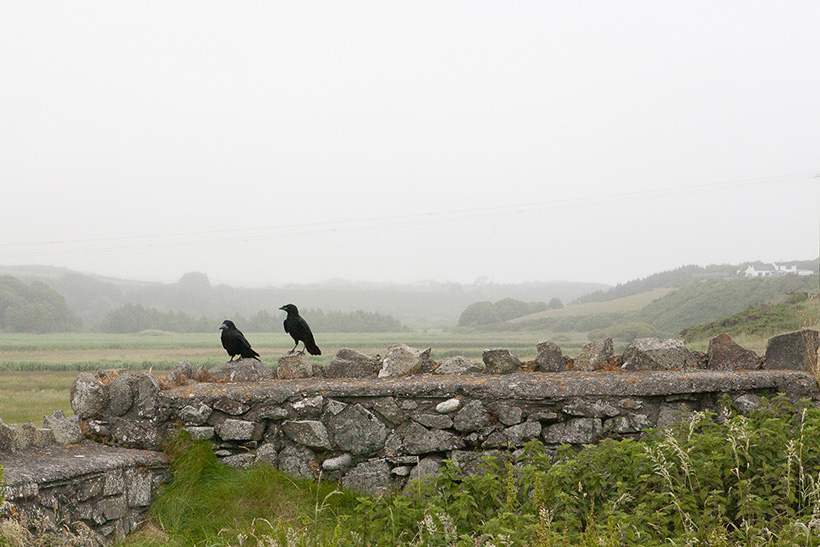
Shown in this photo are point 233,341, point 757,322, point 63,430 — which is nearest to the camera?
point 63,430

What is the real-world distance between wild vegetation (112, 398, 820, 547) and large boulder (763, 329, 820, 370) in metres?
1.59

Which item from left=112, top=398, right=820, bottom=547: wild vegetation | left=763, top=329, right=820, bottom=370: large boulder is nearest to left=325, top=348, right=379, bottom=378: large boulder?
left=112, top=398, right=820, bottom=547: wild vegetation

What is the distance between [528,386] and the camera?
7.07m

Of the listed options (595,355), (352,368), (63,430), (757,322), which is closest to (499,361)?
(595,355)

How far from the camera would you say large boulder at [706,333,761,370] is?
812cm

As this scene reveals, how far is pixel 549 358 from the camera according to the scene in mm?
8453

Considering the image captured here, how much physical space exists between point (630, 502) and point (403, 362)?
3.62m

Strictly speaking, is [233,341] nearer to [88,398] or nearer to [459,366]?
[88,398]

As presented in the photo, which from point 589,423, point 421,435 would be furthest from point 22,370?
point 589,423

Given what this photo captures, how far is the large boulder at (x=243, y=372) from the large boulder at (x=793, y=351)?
580 cm

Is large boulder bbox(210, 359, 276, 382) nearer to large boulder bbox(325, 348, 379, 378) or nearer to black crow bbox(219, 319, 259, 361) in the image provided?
black crow bbox(219, 319, 259, 361)

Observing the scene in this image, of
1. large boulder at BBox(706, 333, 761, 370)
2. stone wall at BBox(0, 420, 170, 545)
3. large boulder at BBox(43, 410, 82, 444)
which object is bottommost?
stone wall at BBox(0, 420, 170, 545)

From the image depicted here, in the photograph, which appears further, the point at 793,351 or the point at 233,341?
the point at 233,341

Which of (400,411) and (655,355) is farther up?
(655,355)
